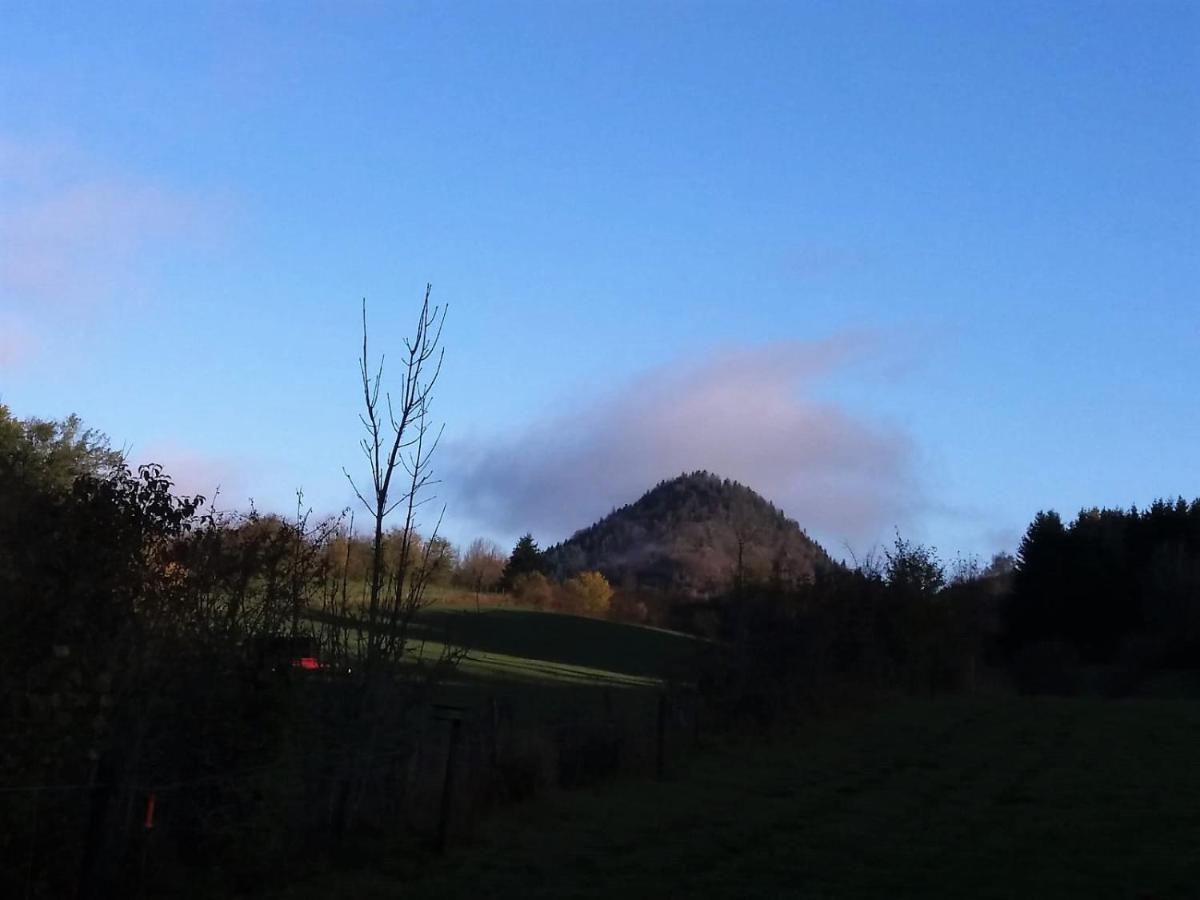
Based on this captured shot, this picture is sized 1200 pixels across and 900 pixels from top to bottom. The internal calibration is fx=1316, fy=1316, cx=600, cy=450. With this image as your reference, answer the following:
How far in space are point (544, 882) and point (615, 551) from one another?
135 m

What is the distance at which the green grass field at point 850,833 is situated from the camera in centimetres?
1083

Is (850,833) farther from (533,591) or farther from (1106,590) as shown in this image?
(533,591)

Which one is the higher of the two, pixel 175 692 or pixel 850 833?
pixel 175 692

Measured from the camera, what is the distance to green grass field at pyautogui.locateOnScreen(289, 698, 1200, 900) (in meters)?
10.8

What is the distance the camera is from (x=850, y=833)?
13656 mm

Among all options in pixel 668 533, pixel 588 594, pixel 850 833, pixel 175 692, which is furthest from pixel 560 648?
pixel 668 533

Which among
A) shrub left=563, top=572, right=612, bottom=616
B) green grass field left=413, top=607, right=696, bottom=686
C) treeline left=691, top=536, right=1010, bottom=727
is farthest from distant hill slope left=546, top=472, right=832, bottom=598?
treeline left=691, top=536, right=1010, bottom=727

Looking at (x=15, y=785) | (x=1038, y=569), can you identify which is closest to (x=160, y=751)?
(x=15, y=785)

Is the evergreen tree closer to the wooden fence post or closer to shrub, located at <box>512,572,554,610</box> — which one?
shrub, located at <box>512,572,554,610</box>

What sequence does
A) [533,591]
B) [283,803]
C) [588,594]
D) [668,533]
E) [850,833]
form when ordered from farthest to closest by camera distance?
[668,533], [588,594], [533,591], [850,833], [283,803]

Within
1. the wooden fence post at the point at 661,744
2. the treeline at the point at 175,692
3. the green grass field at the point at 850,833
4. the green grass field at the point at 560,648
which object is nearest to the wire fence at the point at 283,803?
the treeline at the point at 175,692

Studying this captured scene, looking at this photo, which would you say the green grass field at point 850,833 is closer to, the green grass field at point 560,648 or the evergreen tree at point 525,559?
the green grass field at point 560,648

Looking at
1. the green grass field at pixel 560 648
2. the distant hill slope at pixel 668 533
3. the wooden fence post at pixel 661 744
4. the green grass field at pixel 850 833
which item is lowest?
the green grass field at pixel 850 833

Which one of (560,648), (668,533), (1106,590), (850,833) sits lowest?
(850,833)
